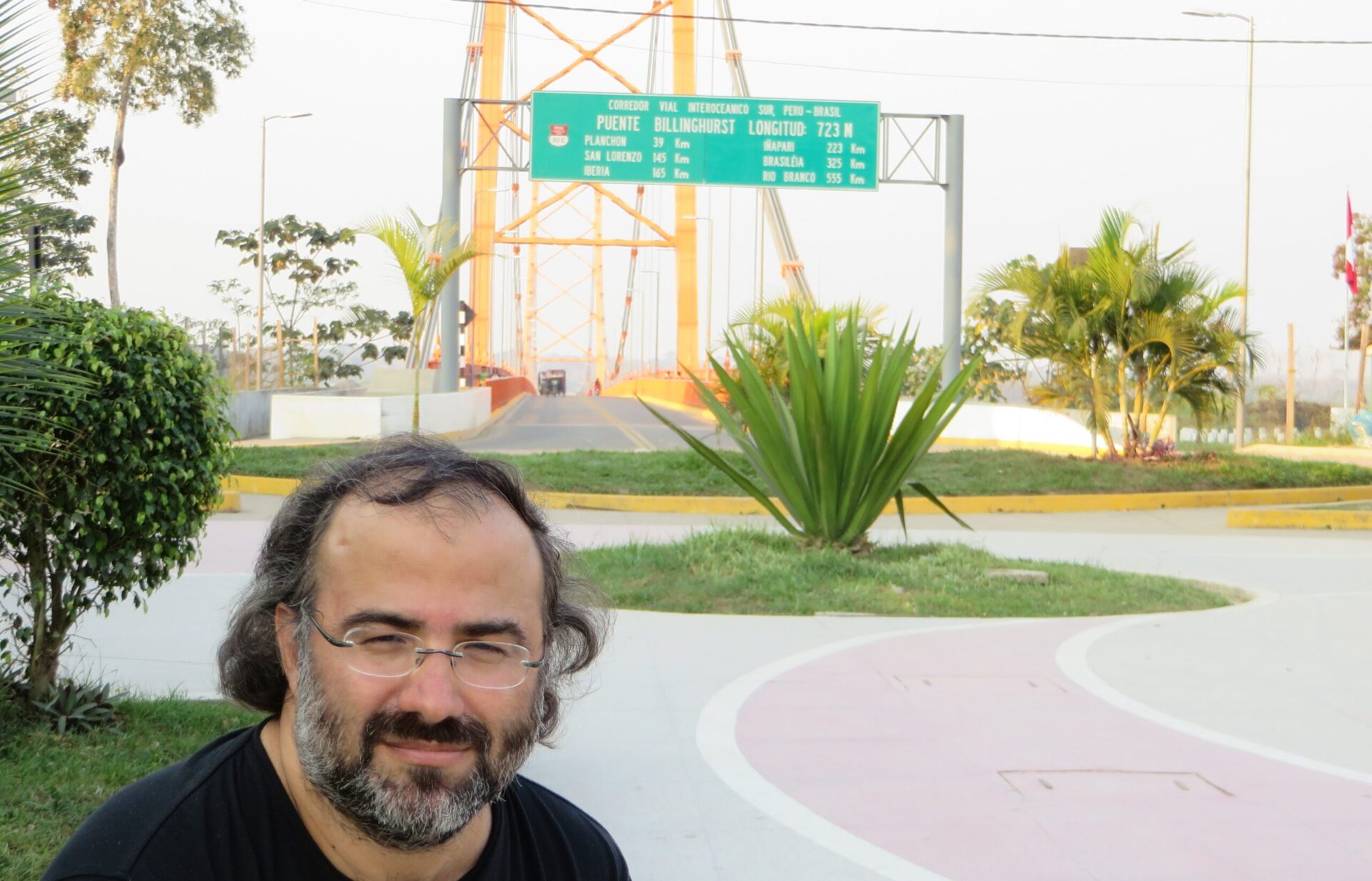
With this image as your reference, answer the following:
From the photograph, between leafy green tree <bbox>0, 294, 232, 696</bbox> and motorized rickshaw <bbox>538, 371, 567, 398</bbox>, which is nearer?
leafy green tree <bbox>0, 294, 232, 696</bbox>

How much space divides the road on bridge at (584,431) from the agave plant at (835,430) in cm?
612

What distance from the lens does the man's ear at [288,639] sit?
1692 mm

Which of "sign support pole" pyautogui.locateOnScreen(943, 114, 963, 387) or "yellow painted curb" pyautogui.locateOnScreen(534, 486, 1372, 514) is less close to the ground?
"sign support pole" pyautogui.locateOnScreen(943, 114, 963, 387)

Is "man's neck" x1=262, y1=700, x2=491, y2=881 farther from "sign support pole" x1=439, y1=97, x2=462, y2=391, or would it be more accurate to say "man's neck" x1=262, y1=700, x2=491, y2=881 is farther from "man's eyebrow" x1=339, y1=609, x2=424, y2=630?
"sign support pole" x1=439, y1=97, x2=462, y2=391

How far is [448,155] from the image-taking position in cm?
2397

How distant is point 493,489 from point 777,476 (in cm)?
841

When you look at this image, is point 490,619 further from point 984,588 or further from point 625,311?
point 625,311

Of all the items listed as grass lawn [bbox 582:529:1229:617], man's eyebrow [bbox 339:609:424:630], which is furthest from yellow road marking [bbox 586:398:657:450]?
man's eyebrow [bbox 339:609:424:630]

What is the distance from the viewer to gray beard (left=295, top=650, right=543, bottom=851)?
1.50 meters

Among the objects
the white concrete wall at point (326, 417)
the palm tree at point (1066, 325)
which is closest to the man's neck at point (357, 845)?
the palm tree at point (1066, 325)

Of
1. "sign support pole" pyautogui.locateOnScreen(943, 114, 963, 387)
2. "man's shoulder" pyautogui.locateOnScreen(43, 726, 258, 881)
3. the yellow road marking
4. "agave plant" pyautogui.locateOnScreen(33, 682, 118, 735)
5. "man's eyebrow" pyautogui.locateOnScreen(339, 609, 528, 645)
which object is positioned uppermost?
"sign support pole" pyautogui.locateOnScreen(943, 114, 963, 387)

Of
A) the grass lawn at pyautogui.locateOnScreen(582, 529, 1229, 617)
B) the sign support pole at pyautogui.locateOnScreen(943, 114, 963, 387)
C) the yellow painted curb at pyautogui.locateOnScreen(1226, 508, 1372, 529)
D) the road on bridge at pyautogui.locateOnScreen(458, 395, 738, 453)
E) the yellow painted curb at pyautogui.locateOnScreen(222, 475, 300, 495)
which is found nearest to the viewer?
the grass lawn at pyautogui.locateOnScreen(582, 529, 1229, 617)

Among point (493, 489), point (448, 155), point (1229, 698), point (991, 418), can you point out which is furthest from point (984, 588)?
point (991, 418)

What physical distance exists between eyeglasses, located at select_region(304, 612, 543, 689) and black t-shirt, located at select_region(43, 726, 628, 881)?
19 cm
